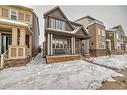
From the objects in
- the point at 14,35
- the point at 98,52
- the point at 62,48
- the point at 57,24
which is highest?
the point at 57,24

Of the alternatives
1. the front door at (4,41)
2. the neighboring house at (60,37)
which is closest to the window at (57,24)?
the neighboring house at (60,37)

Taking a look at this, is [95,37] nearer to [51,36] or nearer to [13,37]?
[51,36]

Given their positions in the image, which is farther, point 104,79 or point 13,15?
point 13,15

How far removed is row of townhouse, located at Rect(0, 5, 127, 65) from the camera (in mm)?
4410

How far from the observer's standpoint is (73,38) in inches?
273

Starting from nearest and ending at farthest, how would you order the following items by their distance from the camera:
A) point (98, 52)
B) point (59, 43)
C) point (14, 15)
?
point (14, 15), point (59, 43), point (98, 52)

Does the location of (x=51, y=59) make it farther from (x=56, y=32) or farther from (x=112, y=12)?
(x=112, y=12)

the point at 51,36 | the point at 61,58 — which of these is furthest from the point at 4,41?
the point at 61,58

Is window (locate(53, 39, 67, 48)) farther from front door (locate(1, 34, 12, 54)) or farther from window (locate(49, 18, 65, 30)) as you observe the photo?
front door (locate(1, 34, 12, 54))

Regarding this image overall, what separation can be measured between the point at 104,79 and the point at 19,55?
9.67 ft

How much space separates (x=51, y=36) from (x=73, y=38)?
160 centimetres
